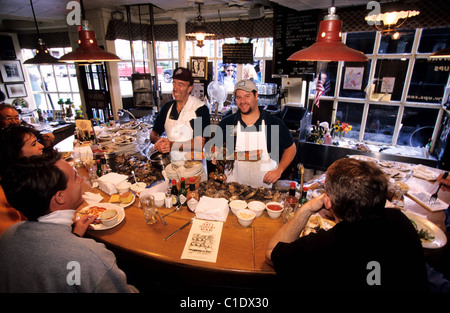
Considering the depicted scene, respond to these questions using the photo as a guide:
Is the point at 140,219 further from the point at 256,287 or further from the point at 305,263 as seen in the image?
the point at 305,263

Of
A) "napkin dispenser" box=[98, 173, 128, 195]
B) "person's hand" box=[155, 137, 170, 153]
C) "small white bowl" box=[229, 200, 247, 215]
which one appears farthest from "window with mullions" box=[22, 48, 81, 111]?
"small white bowl" box=[229, 200, 247, 215]

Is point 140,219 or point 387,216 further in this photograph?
point 140,219

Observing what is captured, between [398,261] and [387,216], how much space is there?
256 mm

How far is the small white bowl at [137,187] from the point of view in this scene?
2.51 meters

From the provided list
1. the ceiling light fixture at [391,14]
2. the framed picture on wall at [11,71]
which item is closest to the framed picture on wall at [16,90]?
the framed picture on wall at [11,71]

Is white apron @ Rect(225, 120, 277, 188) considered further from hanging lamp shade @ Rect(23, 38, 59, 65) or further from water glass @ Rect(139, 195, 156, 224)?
hanging lamp shade @ Rect(23, 38, 59, 65)

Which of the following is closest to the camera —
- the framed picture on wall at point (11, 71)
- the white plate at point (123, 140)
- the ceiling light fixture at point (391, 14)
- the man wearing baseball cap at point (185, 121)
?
the ceiling light fixture at point (391, 14)

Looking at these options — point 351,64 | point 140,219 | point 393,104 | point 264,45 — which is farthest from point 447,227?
point 264,45

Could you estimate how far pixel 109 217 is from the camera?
206 centimetres

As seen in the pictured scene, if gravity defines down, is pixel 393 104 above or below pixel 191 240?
above

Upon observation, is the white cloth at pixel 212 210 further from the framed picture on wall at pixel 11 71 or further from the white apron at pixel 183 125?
the framed picture on wall at pixel 11 71

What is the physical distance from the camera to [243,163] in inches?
128

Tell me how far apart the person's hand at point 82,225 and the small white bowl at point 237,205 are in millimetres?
1213

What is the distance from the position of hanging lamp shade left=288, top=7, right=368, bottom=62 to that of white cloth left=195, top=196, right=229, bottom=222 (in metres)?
1.55
